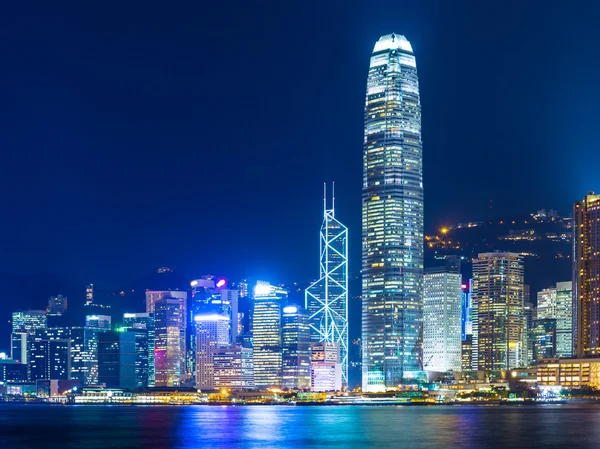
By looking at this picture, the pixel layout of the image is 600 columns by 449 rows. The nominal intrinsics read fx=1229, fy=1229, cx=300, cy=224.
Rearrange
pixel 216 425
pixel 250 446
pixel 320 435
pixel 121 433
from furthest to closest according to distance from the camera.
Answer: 1. pixel 216 425
2. pixel 121 433
3. pixel 320 435
4. pixel 250 446

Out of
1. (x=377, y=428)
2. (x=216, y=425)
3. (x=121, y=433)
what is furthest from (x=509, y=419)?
(x=121, y=433)

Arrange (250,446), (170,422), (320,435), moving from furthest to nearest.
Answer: (170,422), (320,435), (250,446)

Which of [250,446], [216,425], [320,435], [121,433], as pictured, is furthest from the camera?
[216,425]

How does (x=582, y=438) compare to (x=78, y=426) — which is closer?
(x=582, y=438)

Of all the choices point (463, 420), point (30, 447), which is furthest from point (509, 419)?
point (30, 447)

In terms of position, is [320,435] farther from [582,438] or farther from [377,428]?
[582,438]

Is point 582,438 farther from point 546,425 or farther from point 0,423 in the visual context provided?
point 0,423
